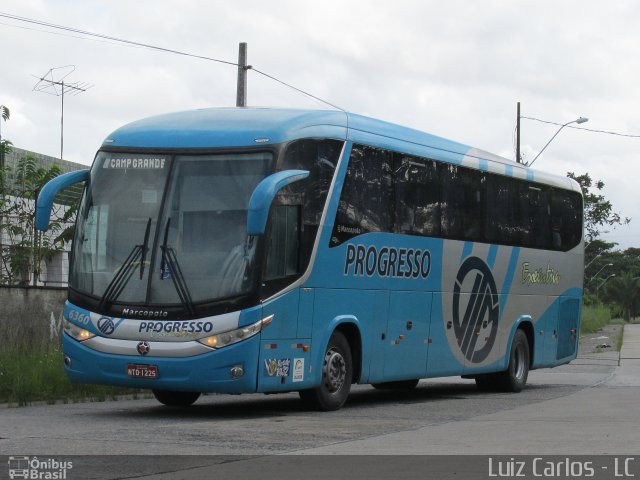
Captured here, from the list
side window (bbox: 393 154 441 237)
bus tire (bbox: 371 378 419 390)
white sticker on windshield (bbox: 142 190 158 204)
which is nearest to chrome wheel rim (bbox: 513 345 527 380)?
bus tire (bbox: 371 378 419 390)

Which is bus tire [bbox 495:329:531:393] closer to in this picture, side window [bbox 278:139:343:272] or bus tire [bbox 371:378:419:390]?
bus tire [bbox 371:378:419:390]

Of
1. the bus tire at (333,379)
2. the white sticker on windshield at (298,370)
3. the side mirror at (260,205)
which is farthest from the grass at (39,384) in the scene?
the side mirror at (260,205)

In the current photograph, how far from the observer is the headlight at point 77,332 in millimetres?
14883

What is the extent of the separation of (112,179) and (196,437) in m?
4.06

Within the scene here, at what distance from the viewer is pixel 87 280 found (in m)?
15.0

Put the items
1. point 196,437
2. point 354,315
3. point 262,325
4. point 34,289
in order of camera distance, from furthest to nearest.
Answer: point 34,289 < point 354,315 < point 262,325 < point 196,437

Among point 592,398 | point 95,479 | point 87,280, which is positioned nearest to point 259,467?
point 95,479

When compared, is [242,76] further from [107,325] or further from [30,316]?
[107,325]

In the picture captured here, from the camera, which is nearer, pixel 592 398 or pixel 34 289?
pixel 592 398

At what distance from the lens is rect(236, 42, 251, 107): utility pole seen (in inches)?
1111

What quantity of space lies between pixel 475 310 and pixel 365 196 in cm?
438

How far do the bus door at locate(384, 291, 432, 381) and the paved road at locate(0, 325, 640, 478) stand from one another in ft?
1.68

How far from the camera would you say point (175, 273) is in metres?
14.6

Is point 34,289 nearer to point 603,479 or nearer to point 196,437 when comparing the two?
point 196,437
